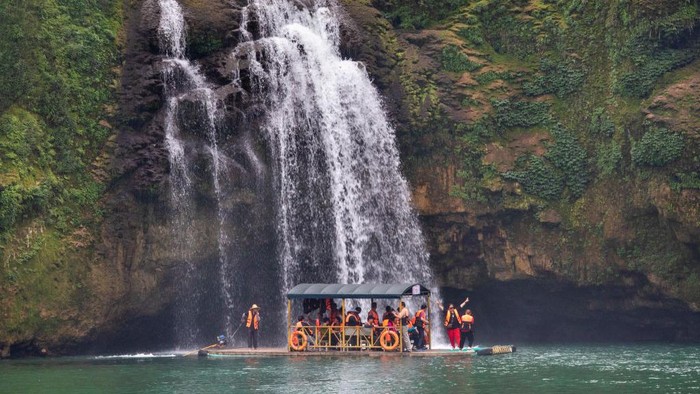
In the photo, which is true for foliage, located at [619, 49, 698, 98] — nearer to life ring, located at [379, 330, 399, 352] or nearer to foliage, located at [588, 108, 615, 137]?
foliage, located at [588, 108, 615, 137]

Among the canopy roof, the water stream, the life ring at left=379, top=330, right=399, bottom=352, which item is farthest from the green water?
the water stream

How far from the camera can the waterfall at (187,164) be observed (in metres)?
46.8

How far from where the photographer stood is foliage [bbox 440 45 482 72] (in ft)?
172

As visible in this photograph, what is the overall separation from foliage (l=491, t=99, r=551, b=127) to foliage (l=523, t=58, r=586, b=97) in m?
0.80

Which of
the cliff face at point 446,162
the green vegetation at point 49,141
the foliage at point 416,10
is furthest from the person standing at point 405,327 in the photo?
the foliage at point 416,10

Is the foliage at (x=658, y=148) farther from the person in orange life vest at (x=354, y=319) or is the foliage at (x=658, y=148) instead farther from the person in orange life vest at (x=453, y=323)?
the person in orange life vest at (x=354, y=319)

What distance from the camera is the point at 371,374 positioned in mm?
33156

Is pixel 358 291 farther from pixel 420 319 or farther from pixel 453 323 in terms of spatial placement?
pixel 453 323

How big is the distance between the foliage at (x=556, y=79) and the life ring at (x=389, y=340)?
16212mm

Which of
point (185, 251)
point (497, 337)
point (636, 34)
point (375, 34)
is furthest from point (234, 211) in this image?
point (636, 34)

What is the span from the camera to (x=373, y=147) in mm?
50375

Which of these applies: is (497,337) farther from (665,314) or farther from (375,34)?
(375,34)

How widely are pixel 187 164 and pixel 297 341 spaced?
9.53 meters

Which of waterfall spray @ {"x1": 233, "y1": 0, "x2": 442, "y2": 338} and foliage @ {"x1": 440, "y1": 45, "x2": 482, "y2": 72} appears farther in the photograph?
foliage @ {"x1": 440, "y1": 45, "x2": 482, "y2": 72}
